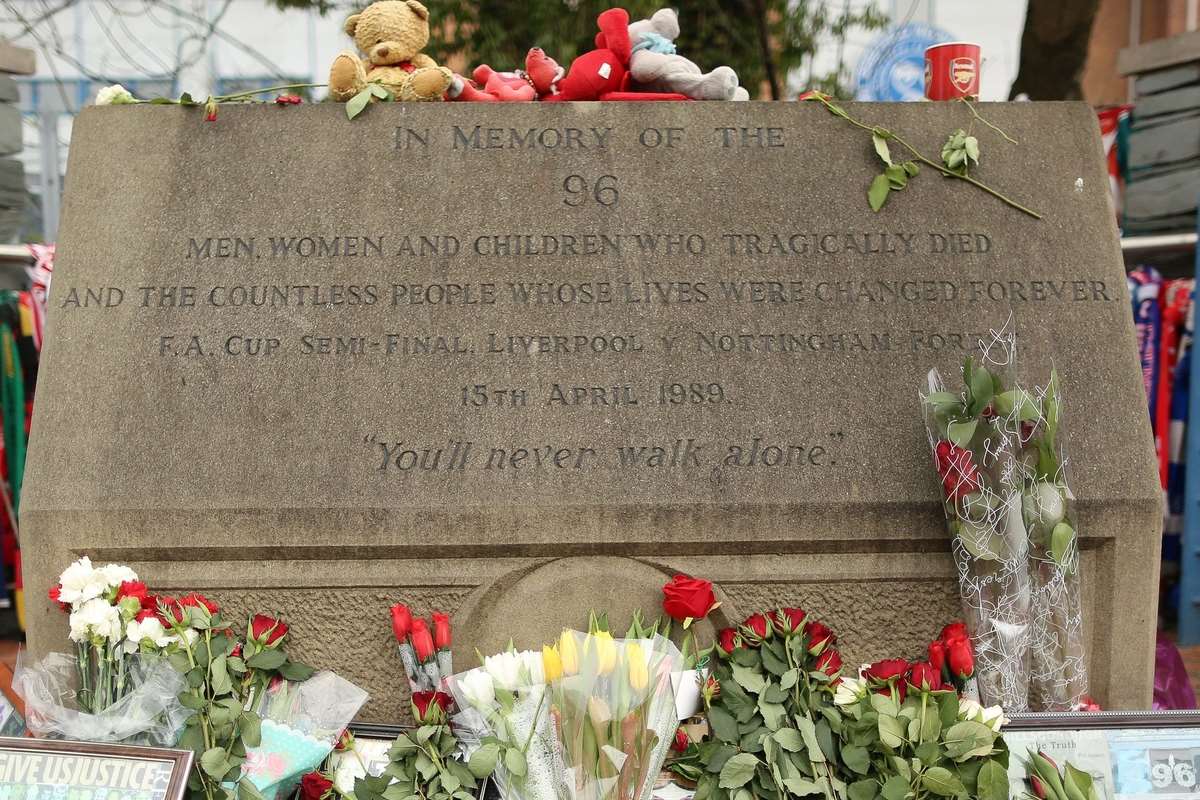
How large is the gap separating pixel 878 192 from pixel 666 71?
0.79 metres

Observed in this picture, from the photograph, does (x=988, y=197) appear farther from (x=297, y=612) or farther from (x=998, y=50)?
(x=998, y=50)

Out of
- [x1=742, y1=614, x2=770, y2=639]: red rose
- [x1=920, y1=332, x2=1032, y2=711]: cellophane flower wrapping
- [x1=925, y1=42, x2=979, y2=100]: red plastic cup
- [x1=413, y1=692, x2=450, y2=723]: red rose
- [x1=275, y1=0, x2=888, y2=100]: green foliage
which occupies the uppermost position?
[x1=275, y1=0, x2=888, y2=100]: green foliage

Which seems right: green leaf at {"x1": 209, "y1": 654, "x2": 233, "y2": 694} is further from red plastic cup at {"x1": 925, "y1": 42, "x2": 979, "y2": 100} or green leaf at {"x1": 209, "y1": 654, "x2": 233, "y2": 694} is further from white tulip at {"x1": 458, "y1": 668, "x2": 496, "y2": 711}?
red plastic cup at {"x1": 925, "y1": 42, "x2": 979, "y2": 100}

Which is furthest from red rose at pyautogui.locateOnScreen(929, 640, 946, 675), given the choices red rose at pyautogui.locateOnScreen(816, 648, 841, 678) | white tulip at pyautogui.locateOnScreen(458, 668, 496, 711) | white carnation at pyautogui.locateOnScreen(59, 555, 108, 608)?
white carnation at pyautogui.locateOnScreen(59, 555, 108, 608)

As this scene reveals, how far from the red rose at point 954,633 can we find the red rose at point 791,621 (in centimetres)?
36

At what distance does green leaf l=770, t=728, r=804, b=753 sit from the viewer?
2484mm

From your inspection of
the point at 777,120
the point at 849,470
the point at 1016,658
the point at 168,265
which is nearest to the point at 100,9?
the point at 168,265

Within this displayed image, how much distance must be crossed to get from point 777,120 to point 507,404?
48.5 inches

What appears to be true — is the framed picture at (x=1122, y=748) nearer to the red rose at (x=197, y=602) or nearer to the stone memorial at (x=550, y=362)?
the stone memorial at (x=550, y=362)

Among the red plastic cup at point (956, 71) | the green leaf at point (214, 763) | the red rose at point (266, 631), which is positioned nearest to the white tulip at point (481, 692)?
the green leaf at point (214, 763)

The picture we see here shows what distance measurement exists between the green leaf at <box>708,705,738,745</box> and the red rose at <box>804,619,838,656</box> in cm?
27

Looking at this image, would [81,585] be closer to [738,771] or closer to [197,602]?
[197,602]

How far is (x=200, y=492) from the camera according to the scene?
292 centimetres

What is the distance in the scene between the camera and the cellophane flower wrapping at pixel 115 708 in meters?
2.48
